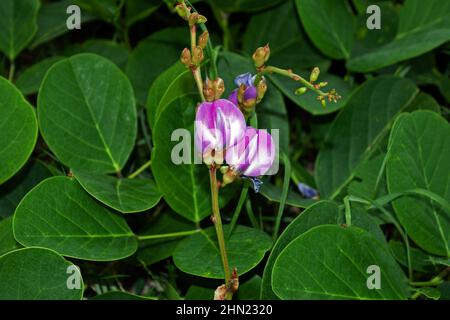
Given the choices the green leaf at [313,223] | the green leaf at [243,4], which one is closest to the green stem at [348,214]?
the green leaf at [313,223]

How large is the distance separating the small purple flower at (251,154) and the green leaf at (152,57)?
464 mm

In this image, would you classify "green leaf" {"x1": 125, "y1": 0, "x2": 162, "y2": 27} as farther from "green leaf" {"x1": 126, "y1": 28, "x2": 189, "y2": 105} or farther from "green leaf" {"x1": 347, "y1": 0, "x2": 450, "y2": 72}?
"green leaf" {"x1": 347, "y1": 0, "x2": 450, "y2": 72}

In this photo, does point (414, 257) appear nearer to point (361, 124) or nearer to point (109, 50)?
point (361, 124)

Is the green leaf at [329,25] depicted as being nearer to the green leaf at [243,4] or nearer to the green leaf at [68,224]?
the green leaf at [243,4]

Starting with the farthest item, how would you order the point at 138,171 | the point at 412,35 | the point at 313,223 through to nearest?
the point at 412,35, the point at 138,171, the point at 313,223

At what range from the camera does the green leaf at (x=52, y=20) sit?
1481 millimetres

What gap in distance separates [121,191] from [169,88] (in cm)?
18

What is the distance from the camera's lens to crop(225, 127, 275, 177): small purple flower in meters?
0.91

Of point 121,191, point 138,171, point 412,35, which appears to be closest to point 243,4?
point 412,35

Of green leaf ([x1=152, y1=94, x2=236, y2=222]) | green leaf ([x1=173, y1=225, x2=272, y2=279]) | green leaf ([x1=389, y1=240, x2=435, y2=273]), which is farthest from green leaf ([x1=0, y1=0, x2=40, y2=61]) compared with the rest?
green leaf ([x1=389, y1=240, x2=435, y2=273])

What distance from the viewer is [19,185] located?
1.18 meters

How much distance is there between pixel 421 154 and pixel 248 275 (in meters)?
0.33

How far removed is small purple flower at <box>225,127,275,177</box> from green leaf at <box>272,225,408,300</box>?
110 mm
